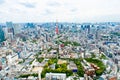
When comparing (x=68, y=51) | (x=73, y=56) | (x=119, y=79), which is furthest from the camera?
(x=68, y=51)

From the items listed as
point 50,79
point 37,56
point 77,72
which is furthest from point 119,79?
point 37,56

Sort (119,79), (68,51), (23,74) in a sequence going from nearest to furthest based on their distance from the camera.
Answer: (119,79)
(23,74)
(68,51)

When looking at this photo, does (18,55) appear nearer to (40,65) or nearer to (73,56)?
(40,65)

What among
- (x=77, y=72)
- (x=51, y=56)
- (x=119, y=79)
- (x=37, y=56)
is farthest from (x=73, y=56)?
(x=119, y=79)

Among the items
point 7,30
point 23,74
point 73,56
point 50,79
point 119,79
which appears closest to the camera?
point 119,79

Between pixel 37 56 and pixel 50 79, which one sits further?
pixel 37 56

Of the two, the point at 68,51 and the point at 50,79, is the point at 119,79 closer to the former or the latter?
the point at 50,79

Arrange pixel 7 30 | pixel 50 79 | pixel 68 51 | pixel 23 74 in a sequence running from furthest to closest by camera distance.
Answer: pixel 7 30 → pixel 68 51 → pixel 23 74 → pixel 50 79

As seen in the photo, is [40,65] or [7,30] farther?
[7,30]
